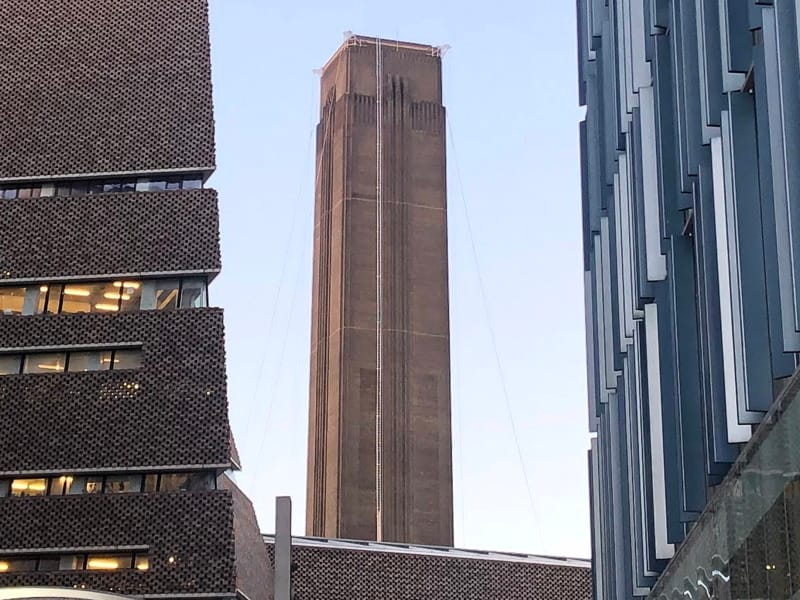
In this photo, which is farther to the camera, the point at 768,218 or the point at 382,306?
the point at 382,306

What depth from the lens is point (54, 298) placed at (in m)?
46.5

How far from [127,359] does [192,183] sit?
6224 millimetres

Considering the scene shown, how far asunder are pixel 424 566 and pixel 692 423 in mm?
38324

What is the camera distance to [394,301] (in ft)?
313

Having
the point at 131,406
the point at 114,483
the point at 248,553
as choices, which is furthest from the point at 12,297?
the point at 248,553

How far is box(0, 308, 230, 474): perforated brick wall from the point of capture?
43.3 m

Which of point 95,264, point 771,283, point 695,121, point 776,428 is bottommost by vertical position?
point 776,428

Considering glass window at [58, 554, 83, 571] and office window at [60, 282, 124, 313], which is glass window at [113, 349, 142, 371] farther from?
glass window at [58, 554, 83, 571]

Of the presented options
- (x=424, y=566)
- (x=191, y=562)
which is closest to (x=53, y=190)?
(x=191, y=562)

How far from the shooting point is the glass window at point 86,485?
143ft

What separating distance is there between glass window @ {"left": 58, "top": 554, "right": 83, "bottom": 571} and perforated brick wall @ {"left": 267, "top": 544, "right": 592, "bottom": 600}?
1234cm

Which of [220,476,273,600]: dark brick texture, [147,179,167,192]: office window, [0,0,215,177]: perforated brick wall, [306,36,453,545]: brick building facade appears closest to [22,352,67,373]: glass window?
[220,476,273,600]: dark brick texture

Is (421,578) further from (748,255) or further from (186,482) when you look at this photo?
(748,255)

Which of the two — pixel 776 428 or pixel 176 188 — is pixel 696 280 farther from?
pixel 176 188
